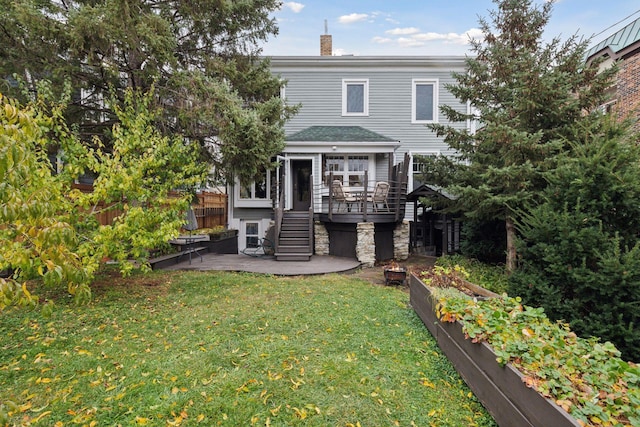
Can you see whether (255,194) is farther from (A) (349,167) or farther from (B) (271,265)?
(B) (271,265)

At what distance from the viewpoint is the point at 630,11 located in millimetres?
9555

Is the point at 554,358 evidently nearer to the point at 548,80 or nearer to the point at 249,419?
the point at 249,419

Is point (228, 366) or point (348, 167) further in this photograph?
point (348, 167)

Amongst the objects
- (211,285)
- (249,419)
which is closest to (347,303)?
(211,285)

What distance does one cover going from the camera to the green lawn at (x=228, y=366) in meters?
2.73

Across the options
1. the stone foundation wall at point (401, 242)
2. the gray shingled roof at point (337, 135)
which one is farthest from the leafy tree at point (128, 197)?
the stone foundation wall at point (401, 242)

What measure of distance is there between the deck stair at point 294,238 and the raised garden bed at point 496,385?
5.78 meters

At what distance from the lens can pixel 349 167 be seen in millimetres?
12406

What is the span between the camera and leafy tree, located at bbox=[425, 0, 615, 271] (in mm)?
6363

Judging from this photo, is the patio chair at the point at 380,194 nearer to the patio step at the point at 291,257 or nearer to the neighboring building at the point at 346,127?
the neighboring building at the point at 346,127

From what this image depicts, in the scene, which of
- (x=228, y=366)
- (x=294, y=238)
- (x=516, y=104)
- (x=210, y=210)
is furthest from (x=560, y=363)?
(x=210, y=210)

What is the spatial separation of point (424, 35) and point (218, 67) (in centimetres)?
1632

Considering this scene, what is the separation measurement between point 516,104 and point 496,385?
578 centimetres

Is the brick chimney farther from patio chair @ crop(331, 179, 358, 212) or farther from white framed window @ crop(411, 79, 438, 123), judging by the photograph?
patio chair @ crop(331, 179, 358, 212)
